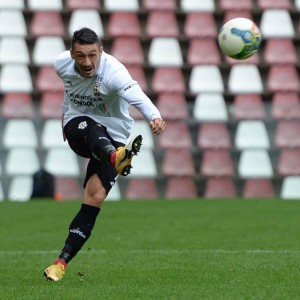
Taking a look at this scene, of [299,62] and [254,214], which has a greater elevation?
[299,62]

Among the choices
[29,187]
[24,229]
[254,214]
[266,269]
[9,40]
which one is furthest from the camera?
[9,40]

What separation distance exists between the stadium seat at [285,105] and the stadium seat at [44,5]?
12.5 feet

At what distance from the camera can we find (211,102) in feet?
51.6

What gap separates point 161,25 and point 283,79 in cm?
219

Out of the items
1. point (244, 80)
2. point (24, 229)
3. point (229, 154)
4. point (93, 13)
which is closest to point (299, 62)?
point (244, 80)

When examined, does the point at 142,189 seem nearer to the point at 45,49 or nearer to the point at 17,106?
the point at 17,106

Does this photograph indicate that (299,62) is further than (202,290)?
Yes

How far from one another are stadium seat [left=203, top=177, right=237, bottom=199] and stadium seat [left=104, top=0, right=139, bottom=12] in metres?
3.35

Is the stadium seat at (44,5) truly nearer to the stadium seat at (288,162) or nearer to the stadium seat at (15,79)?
the stadium seat at (15,79)

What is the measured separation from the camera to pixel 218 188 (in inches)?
603

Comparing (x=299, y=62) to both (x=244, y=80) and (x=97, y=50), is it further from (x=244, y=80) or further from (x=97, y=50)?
(x=97, y=50)

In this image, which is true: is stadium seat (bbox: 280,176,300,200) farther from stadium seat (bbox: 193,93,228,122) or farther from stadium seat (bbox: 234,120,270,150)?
stadium seat (bbox: 193,93,228,122)

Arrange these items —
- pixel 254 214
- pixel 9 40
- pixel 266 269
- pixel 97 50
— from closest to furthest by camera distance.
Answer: pixel 97 50 → pixel 266 269 → pixel 254 214 → pixel 9 40

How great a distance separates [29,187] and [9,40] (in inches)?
102
